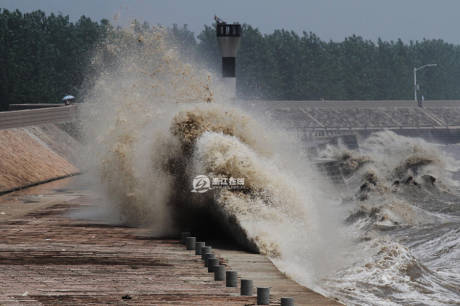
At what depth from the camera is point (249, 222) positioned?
18.0 meters

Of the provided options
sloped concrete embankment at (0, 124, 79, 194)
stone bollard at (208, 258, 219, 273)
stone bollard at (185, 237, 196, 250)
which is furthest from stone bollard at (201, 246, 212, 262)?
sloped concrete embankment at (0, 124, 79, 194)

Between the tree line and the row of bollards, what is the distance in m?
80.5

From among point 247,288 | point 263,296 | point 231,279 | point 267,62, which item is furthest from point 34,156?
point 267,62

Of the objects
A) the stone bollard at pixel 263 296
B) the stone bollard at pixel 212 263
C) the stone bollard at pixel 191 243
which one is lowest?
the stone bollard at pixel 263 296

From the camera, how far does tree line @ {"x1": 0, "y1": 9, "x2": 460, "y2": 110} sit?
101 m

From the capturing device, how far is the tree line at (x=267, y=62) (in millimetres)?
101250

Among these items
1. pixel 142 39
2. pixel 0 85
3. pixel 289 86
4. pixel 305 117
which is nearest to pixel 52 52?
pixel 0 85

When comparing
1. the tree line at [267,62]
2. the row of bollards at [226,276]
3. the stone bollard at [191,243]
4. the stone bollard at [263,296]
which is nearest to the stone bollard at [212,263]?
the row of bollards at [226,276]

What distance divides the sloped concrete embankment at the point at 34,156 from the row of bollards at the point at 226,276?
17.6m

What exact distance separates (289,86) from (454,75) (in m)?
41.2

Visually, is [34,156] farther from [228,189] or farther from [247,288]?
[247,288]

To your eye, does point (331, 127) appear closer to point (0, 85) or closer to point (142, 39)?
point (0, 85)

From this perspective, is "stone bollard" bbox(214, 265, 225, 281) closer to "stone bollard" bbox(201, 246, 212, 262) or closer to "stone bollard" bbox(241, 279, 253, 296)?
"stone bollard" bbox(241, 279, 253, 296)

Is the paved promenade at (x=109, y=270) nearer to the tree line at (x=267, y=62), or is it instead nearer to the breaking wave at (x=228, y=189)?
the breaking wave at (x=228, y=189)
